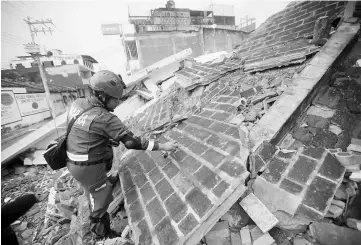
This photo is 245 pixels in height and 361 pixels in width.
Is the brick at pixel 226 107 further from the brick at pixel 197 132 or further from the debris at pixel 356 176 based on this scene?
the debris at pixel 356 176

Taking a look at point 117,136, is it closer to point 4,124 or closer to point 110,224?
point 110,224

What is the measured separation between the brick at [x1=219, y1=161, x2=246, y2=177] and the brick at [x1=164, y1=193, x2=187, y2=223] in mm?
588

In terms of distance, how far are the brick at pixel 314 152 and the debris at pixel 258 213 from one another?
2.59 ft

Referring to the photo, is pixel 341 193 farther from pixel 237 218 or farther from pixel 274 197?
pixel 237 218

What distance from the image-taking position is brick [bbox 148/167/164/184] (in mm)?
2510

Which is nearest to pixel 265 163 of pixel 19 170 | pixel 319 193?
pixel 319 193

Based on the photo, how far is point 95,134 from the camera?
2.53 metres

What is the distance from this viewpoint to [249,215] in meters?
1.68

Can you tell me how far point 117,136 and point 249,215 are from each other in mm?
1854

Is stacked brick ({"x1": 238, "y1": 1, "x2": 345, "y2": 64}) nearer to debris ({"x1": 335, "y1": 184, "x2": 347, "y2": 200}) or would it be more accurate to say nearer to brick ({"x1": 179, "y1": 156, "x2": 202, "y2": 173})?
debris ({"x1": 335, "y1": 184, "x2": 347, "y2": 200})

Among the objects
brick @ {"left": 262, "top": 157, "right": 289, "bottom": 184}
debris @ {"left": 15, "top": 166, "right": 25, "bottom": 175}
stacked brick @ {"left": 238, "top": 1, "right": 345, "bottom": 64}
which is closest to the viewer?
brick @ {"left": 262, "top": 157, "right": 289, "bottom": 184}

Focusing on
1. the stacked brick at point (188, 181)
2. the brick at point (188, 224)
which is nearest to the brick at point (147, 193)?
the stacked brick at point (188, 181)

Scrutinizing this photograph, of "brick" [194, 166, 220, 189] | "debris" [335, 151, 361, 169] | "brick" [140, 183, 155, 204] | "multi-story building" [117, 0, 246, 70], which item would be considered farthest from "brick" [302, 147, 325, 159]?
"multi-story building" [117, 0, 246, 70]

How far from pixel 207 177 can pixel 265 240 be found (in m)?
0.76
